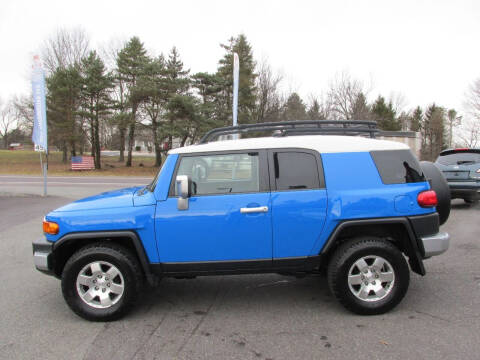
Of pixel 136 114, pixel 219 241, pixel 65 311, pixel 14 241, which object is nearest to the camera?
pixel 219 241

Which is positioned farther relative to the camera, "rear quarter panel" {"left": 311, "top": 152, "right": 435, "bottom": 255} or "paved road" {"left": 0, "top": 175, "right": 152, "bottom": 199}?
"paved road" {"left": 0, "top": 175, "right": 152, "bottom": 199}

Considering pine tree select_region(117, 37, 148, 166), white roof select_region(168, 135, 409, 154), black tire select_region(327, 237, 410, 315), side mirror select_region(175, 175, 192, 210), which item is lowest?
black tire select_region(327, 237, 410, 315)

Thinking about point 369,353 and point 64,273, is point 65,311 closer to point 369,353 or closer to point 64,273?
point 64,273

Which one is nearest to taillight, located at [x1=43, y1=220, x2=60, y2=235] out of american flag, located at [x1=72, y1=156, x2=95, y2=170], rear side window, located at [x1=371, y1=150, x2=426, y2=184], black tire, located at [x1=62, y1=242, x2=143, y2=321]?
black tire, located at [x1=62, y1=242, x2=143, y2=321]

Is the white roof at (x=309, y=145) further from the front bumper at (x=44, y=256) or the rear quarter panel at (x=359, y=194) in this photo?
the front bumper at (x=44, y=256)

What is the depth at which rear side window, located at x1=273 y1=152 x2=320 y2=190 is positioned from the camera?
11.4 feet

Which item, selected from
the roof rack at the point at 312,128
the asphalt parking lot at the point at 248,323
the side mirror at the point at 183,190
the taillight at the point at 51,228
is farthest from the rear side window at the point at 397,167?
the taillight at the point at 51,228

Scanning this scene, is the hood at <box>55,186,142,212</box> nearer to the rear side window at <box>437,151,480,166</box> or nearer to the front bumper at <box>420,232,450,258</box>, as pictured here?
the front bumper at <box>420,232,450,258</box>

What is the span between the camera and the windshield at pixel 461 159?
8992 millimetres

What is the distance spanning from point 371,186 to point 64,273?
313 centimetres

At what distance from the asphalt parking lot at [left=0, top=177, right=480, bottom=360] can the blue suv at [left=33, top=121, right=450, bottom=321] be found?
28 cm

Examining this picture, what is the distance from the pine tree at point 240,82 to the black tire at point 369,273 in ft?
95.8

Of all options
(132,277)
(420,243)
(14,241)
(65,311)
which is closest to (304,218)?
(420,243)

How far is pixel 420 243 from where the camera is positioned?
3.52 meters
